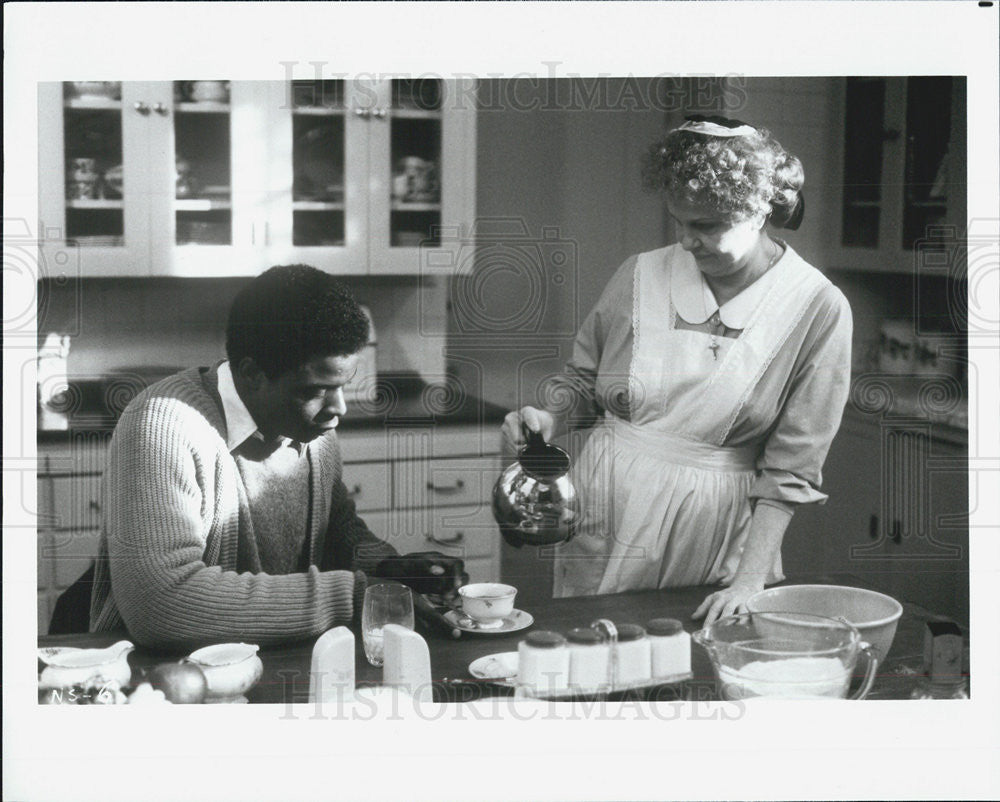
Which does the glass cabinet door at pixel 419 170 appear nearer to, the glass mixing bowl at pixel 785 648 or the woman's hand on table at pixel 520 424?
the woman's hand on table at pixel 520 424

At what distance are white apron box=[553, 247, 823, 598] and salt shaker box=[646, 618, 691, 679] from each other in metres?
0.08

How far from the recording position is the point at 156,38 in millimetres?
2244

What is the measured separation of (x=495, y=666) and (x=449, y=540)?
245 mm

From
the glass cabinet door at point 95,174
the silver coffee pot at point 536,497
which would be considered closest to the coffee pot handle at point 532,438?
the silver coffee pot at point 536,497

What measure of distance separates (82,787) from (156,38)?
4.58 ft

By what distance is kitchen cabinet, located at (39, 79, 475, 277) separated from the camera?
2221 millimetres

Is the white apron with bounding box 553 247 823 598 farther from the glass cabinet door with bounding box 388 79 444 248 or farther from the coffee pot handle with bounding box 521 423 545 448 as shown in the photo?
the glass cabinet door with bounding box 388 79 444 248

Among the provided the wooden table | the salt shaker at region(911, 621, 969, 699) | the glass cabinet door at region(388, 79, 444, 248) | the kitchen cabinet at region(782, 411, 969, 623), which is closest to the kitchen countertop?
the glass cabinet door at region(388, 79, 444, 248)

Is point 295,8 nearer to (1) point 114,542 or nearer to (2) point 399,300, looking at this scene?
(2) point 399,300

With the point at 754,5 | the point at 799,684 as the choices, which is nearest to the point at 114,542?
the point at 799,684

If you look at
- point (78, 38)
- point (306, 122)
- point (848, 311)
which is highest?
point (78, 38)

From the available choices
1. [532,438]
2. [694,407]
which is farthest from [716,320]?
[532,438]

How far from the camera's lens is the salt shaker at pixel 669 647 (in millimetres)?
2244

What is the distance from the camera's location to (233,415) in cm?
221
